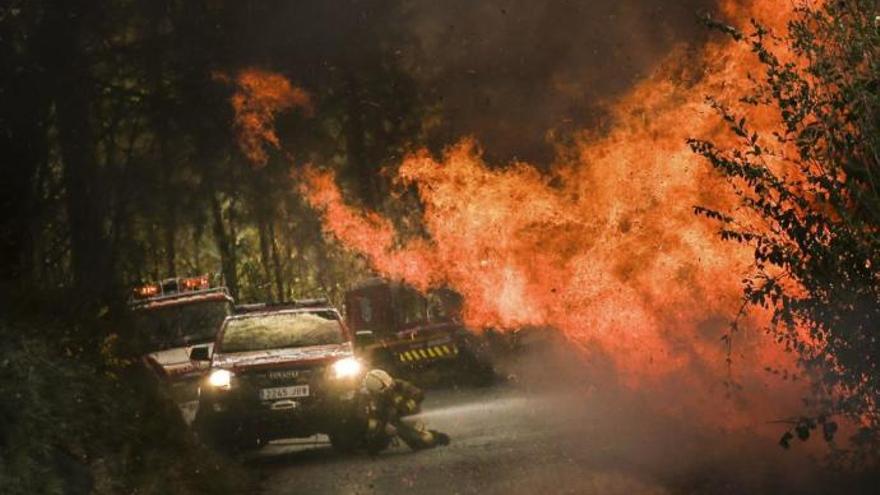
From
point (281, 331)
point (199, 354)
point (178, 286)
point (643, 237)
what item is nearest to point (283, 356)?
point (281, 331)

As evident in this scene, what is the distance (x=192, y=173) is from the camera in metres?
33.1

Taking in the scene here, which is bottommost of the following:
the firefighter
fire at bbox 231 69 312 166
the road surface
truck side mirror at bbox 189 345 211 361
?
the road surface

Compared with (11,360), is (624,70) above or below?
above

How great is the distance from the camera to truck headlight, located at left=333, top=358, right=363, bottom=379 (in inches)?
597

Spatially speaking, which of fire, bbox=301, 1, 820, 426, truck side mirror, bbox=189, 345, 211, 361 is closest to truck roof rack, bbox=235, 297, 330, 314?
truck side mirror, bbox=189, 345, 211, 361

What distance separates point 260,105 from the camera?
29359 millimetres

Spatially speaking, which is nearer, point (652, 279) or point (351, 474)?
point (351, 474)

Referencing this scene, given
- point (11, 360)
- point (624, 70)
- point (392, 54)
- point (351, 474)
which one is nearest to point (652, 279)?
point (624, 70)

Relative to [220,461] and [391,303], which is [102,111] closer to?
[391,303]

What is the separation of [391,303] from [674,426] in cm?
1905

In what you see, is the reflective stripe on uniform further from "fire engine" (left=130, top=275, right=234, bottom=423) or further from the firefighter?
the firefighter

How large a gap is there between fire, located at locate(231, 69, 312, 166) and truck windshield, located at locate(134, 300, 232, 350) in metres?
5.48

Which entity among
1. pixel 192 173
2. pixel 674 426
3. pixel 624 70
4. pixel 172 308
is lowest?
pixel 674 426

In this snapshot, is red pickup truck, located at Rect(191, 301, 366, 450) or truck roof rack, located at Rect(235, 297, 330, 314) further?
truck roof rack, located at Rect(235, 297, 330, 314)
